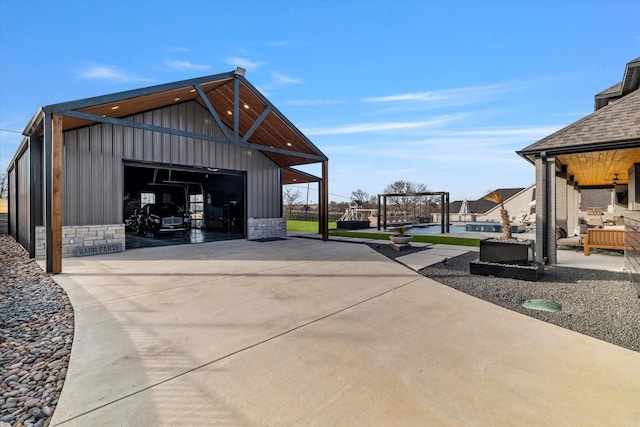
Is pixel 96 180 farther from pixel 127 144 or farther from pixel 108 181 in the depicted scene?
pixel 127 144

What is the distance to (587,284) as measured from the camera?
5.22m

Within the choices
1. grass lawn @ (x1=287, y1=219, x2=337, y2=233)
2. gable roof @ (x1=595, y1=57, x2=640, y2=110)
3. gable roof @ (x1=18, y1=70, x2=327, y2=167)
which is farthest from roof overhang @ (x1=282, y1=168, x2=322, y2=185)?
gable roof @ (x1=595, y1=57, x2=640, y2=110)

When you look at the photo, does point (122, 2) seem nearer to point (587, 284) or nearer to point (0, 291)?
point (0, 291)

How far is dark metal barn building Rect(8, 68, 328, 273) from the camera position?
6680mm

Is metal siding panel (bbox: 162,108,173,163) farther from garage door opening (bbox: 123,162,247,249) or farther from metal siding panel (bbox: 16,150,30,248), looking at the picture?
metal siding panel (bbox: 16,150,30,248)

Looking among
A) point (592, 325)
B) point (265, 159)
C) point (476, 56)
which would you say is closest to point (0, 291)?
point (592, 325)

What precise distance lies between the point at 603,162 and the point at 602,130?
346 cm

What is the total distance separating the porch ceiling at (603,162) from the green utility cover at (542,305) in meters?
4.60

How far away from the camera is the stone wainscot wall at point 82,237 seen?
25.2 ft

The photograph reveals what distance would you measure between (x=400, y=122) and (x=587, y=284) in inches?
763

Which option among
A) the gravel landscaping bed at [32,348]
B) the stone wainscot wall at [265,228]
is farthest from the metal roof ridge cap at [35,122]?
the stone wainscot wall at [265,228]

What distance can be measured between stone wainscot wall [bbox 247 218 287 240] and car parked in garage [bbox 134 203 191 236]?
15.0 feet

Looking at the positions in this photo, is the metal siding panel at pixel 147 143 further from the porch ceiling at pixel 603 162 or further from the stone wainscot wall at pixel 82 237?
the porch ceiling at pixel 603 162

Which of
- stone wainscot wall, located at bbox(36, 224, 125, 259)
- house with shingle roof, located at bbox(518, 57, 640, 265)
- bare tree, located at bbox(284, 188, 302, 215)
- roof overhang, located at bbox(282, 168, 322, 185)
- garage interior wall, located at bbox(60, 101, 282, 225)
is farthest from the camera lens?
bare tree, located at bbox(284, 188, 302, 215)
